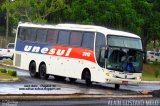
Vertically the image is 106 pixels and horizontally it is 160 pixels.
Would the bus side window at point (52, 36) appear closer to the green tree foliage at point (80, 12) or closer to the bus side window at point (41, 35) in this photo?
the bus side window at point (41, 35)

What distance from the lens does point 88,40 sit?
104ft

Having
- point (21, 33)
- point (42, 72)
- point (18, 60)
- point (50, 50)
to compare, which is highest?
point (21, 33)

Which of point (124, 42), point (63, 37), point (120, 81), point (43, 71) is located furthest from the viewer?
point (43, 71)

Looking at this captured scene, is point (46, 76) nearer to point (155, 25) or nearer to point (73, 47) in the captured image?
point (73, 47)

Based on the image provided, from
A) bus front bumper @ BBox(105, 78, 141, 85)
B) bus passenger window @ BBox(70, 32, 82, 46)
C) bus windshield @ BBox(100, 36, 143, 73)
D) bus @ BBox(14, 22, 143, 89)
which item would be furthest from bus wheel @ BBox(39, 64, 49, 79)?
bus front bumper @ BBox(105, 78, 141, 85)

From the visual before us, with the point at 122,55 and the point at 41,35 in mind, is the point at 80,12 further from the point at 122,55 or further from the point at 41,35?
the point at 122,55

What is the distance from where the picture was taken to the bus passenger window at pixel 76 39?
32375 mm

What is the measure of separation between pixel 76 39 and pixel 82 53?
3.82ft

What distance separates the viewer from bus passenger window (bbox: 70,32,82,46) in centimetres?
3238

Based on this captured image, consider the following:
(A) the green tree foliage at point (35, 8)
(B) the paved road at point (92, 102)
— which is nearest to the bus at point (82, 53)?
(B) the paved road at point (92, 102)

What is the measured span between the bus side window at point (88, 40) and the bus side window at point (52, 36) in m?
2.82

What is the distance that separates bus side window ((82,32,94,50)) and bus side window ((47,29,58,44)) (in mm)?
2818

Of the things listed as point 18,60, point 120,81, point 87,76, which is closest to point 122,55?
point 120,81

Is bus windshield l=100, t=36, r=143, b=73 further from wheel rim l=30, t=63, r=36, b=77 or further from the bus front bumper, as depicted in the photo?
wheel rim l=30, t=63, r=36, b=77
